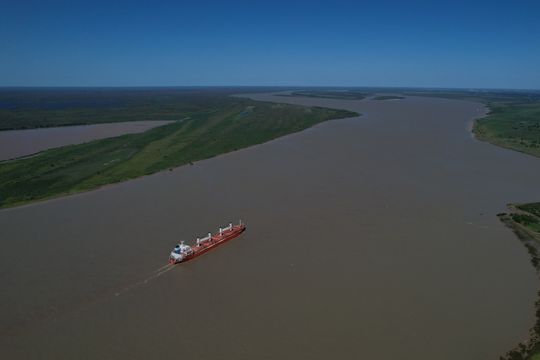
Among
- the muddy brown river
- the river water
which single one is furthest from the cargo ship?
the river water

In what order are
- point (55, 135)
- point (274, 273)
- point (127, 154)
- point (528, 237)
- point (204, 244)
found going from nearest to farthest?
point (274, 273), point (204, 244), point (528, 237), point (127, 154), point (55, 135)

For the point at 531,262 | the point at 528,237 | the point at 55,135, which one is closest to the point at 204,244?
the point at 531,262

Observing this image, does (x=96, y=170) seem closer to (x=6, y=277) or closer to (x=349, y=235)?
(x=6, y=277)

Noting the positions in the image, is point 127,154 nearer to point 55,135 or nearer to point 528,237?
point 55,135

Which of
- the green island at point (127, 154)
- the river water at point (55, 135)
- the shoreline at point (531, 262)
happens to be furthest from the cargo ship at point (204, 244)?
the river water at point (55, 135)

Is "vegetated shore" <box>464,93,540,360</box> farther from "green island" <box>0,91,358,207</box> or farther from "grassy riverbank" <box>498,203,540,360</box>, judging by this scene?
"green island" <box>0,91,358,207</box>

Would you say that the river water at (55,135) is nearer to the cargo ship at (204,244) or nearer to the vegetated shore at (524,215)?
the cargo ship at (204,244)
